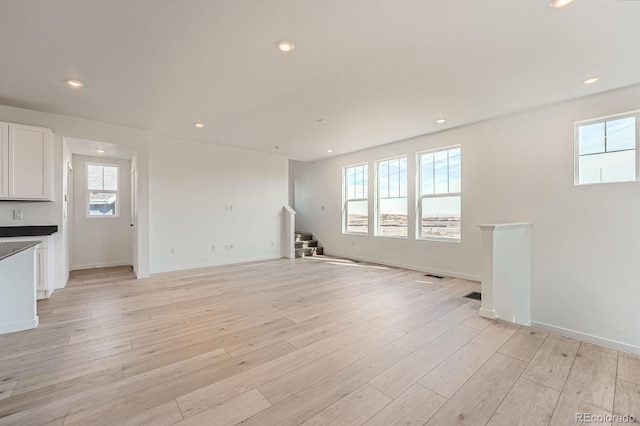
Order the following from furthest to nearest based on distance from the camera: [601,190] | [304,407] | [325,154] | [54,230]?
[325,154] → [54,230] → [601,190] → [304,407]

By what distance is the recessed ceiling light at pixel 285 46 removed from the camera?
2348mm

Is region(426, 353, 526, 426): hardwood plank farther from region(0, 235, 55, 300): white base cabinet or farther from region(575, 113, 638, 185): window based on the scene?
region(0, 235, 55, 300): white base cabinet

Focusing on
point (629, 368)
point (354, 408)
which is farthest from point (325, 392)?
point (629, 368)

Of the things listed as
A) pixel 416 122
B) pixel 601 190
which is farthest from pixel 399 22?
pixel 601 190

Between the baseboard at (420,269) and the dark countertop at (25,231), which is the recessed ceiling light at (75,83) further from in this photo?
the baseboard at (420,269)

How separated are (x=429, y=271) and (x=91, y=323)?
5232 millimetres

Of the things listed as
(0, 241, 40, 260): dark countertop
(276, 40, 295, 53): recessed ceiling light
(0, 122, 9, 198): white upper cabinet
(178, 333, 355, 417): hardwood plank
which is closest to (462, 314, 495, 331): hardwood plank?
(178, 333, 355, 417): hardwood plank

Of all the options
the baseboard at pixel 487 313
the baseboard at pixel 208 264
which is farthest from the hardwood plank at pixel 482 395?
the baseboard at pixel 208 264

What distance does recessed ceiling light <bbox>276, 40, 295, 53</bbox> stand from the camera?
2348mm

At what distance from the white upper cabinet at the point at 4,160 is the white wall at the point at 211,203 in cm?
185

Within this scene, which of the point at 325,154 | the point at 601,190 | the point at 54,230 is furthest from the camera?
the point at 325,154

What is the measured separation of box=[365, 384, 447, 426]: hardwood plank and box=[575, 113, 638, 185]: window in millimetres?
3777

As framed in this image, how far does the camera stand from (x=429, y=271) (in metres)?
5.27

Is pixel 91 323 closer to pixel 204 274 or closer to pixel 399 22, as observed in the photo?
pixel 204 274
